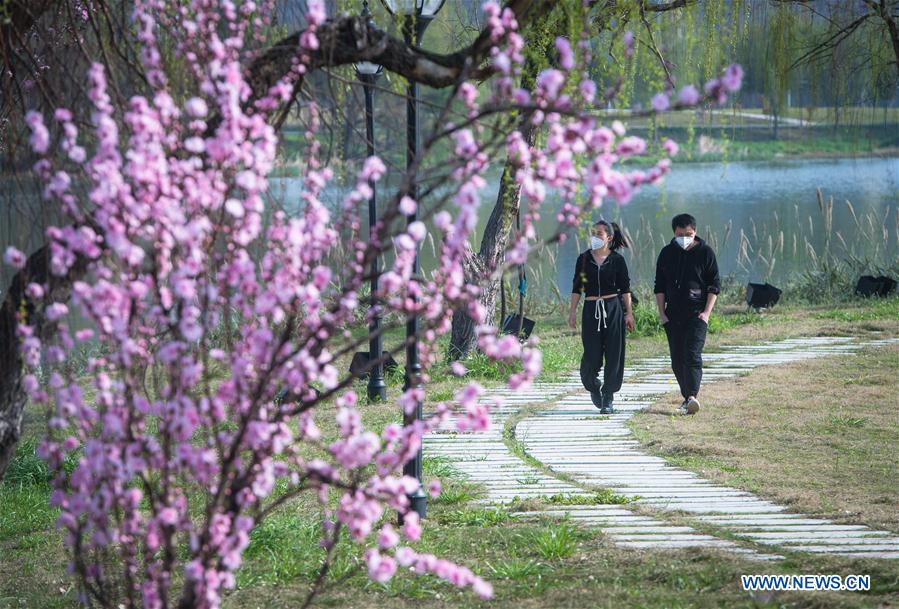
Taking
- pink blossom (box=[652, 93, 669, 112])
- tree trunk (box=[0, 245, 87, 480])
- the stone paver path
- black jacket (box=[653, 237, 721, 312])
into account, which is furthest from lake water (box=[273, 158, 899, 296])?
pink blossom (box=[652, 93, 669, 112])

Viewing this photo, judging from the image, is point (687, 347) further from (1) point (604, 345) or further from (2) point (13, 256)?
(2) point (13, 256)

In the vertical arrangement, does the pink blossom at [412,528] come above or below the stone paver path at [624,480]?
above

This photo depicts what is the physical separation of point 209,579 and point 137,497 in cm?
32

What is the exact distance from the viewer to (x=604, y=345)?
9781mm

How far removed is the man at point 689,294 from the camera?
9.32m

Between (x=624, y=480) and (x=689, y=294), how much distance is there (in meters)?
2.60

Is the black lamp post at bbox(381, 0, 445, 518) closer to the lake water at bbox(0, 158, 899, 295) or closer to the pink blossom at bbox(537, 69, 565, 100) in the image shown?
Answer: the pink blossom at bbox(537, 69, 565, 100)

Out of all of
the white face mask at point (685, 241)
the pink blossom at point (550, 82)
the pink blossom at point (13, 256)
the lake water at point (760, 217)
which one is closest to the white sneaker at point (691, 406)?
the white face mask at point (685, 241)

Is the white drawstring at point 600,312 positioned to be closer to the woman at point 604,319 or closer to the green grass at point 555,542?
the woman at point 604,319

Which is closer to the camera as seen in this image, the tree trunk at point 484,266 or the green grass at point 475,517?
the green grass at point 475,517

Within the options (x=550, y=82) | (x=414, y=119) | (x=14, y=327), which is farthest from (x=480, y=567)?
→ (x=550, y=82)

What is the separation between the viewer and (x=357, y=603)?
4.96 meters

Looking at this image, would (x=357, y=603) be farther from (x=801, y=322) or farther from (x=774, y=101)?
(x=801, y=322)

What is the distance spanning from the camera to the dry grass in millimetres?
6738
